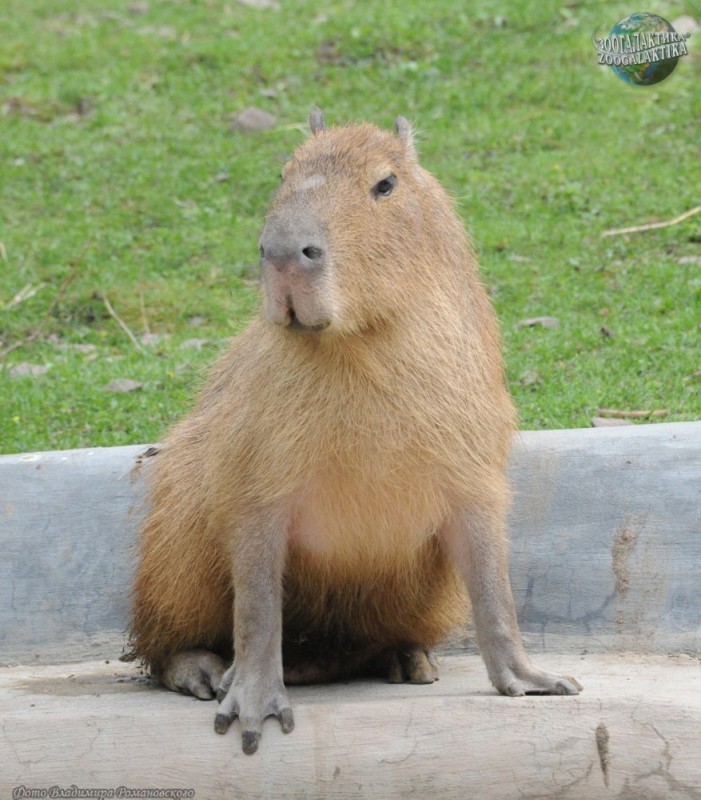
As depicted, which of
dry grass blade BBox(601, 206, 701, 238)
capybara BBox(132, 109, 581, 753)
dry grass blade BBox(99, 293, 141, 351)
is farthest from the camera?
dry grass blade BBox(601, 206, 701, 238)

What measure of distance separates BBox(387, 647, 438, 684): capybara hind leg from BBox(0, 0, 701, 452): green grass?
60.0 inches

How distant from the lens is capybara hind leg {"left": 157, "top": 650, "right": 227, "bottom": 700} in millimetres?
3373

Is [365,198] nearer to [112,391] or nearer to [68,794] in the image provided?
[68,794]

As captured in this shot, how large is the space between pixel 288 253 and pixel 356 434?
545mm

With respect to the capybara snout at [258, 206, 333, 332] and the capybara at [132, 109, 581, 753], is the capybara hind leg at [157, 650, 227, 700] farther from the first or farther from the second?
the capybara snout at [258, 206, 333, 332]

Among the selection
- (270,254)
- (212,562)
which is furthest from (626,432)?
(270,254)

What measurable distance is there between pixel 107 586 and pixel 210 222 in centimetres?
385

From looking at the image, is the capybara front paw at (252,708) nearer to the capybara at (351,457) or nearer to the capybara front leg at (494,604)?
the capybara at (351,457)

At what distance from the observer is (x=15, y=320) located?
679 centimetres

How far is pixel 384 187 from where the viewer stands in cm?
310

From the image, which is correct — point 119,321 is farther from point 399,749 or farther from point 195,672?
point 399,749

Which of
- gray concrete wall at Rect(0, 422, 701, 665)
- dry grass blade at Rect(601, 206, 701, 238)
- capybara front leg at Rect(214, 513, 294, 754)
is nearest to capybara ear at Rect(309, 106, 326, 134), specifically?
capybara front leg at Rect(214, 513, 294, 754)

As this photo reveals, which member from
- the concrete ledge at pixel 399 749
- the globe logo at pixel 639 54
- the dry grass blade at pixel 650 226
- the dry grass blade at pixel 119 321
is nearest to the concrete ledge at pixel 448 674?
the concrete ledge at pixel 399 749

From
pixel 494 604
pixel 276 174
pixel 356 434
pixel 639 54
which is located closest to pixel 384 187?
pixel 356 434
